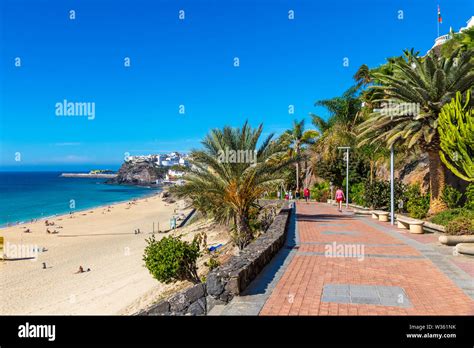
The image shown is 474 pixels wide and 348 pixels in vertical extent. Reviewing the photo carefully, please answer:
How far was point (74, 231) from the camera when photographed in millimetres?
42688

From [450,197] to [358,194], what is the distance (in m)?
11.4

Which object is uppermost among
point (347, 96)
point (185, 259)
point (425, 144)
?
point (347, 96)

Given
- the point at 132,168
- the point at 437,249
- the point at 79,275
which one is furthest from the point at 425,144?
the point at 132,168

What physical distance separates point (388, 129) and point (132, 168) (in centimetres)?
16646

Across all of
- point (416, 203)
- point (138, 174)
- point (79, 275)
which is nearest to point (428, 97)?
point (416, 203)

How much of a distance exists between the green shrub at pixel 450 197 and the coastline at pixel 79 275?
14.0 metres

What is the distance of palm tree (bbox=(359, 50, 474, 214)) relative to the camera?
694 inches

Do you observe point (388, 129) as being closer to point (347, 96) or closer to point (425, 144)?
point (425, 144)

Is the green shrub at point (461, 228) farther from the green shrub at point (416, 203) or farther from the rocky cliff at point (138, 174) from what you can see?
the rocky cliff at point (138, 174)

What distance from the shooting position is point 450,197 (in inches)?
736

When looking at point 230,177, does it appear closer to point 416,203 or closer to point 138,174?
point 416,203
